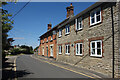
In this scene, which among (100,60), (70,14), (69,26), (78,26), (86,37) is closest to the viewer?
(100,60)

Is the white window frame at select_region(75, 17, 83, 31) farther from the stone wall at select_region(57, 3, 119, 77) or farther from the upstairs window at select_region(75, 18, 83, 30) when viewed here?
the stone wall at select_region(57, 3, 119, 77)

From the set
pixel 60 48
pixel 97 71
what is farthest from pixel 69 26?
pixel 97 71

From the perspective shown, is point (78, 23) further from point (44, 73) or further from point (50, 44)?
point (50, 44)

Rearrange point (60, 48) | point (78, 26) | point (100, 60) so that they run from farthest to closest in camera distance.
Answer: point (60, 48)
point (78, 26)
point (100, 60)

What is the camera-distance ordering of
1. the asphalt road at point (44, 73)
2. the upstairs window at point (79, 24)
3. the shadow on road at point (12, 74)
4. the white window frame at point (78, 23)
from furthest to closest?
the upstairs window at point (79, 24) → the white window frame at point (78, 23) → the asphalt road at point (44, 73) → the shadow on road at point (12, 74)

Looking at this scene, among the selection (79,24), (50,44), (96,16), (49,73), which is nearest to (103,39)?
(96,16)

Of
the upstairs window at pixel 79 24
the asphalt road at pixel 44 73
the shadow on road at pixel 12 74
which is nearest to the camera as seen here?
the shadow on road at pixel 12 74

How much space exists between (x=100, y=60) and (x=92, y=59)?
1.14 metres

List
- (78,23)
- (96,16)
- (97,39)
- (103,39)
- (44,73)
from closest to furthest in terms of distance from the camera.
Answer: (44,73) < (103,39) < (97,39) < (96,16) < (78,23)

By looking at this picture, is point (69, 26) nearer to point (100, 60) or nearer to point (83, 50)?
point (83, 50)

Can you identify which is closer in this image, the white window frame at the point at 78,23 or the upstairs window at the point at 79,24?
the white window frame at the point at 78,23

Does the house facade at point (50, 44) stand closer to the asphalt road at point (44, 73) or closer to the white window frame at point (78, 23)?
the white window frame at point (78, 23)

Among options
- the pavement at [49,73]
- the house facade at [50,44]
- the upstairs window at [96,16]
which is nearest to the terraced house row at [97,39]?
the upstairs window at [96,16]

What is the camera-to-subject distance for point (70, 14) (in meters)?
22.6
